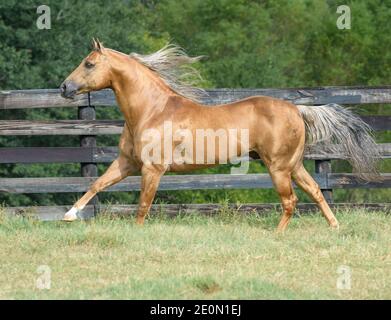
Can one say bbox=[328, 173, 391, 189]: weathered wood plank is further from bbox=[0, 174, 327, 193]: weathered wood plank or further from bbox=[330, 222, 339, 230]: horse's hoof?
bbox=[330, 222, 339, 230]: horse's hoof

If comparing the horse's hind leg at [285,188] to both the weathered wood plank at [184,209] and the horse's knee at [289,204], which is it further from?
the weathered wood plank at [184,209]

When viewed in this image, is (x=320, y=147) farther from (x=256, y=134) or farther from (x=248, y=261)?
(x=248, y=261)

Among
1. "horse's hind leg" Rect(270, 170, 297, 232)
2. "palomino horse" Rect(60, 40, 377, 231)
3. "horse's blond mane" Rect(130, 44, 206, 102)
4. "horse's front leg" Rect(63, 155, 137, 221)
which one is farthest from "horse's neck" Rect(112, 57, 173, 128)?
"horse's hind leg" Rect(270, 170, 297, 232)

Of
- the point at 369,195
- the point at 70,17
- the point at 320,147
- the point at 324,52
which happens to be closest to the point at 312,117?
the point at 320,147

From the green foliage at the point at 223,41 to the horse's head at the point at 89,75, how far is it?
15.1 metres

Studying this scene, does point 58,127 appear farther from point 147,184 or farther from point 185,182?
point 147,184

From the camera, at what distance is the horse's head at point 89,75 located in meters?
8.93

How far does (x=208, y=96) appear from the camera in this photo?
1068cm

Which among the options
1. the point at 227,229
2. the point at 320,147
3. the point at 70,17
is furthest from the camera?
the point at 70,17

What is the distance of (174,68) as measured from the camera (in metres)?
9.62

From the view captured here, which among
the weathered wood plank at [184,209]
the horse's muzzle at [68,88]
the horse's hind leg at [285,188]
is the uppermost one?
the horse's muzzle at [68,88]

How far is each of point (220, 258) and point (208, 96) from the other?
3783mm

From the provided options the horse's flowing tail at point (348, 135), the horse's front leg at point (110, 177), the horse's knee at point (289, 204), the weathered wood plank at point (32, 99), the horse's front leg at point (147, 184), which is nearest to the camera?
the horse's front leg at point (110, 177)

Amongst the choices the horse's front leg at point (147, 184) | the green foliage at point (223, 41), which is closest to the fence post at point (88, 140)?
the horse's front leg at point (147, 184)
